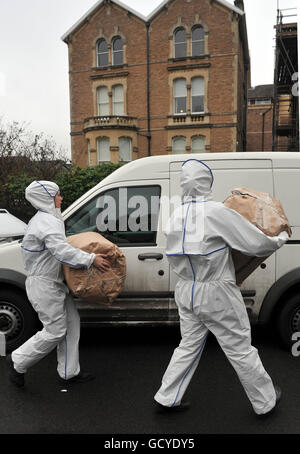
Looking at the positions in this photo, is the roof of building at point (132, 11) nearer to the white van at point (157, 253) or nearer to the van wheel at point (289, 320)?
the white van at point (157, 253)

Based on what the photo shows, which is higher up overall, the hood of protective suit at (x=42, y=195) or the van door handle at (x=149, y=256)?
the hood of protective suit at (x=42, y=195)

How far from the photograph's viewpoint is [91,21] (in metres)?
24.5

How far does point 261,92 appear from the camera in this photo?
43594 mm

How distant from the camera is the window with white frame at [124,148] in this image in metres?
23.9

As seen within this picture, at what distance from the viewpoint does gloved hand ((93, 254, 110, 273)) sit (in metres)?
3.19

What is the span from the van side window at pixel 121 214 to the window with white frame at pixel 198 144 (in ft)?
65.8

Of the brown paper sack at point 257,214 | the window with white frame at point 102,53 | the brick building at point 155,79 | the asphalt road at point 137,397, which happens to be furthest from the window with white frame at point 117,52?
the brown paper sack at point 257,214

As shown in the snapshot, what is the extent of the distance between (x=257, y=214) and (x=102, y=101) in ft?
77.6

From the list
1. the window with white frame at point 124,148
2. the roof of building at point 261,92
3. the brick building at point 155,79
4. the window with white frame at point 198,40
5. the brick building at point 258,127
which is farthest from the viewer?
the roof of building at point 261,92

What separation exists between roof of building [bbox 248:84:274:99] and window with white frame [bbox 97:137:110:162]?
80.9ft

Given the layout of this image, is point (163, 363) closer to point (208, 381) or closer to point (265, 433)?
point (208, 381)

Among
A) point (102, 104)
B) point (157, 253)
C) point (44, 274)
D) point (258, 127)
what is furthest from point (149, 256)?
point (258, 127)

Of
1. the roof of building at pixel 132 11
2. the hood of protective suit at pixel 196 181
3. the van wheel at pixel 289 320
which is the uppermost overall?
the roof of building at pixel 132 11

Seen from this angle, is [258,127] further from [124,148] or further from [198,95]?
[124,148]
